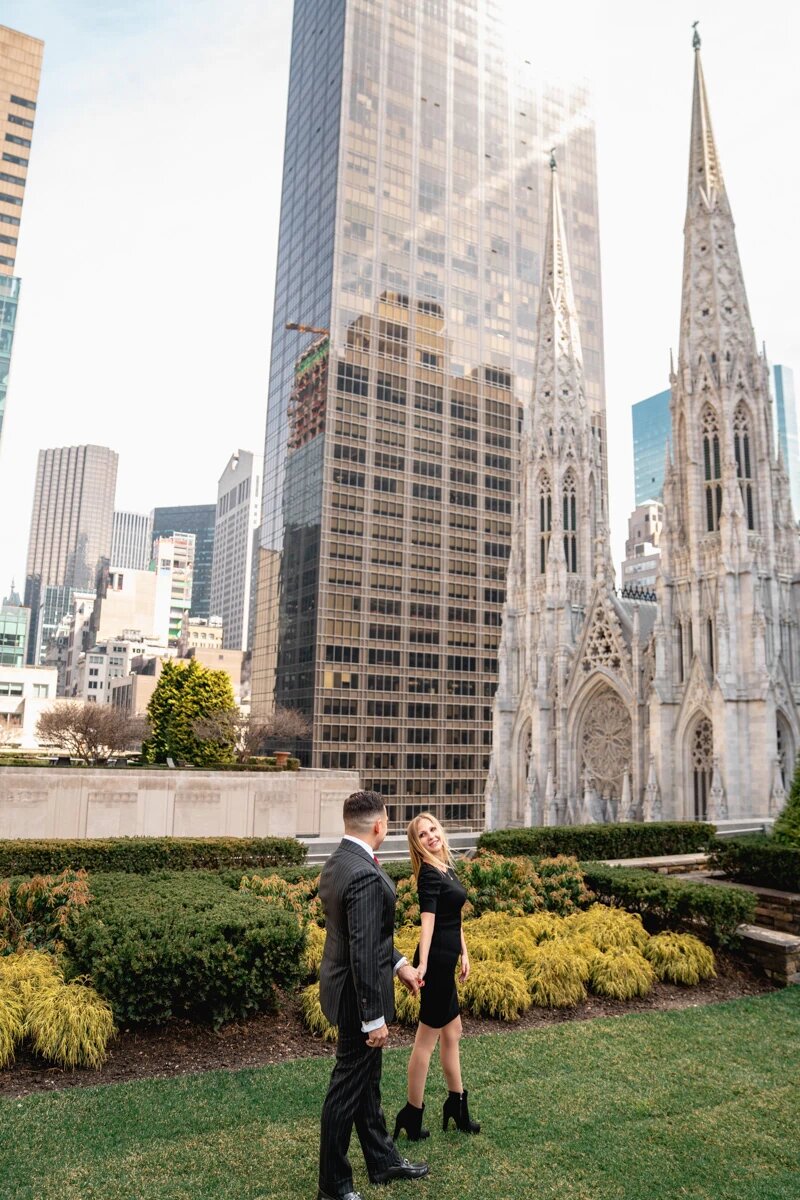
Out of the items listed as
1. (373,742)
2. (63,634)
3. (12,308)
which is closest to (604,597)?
(373,742)

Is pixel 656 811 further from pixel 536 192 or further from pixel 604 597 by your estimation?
pixel 536 192

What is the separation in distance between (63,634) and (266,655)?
5201 inches

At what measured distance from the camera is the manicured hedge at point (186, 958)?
7633 millimetres

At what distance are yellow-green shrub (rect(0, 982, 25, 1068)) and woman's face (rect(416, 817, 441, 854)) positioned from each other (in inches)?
165

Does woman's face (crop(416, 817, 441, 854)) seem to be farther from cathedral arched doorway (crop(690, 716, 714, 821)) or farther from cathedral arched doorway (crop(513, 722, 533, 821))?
cathedral arched doorway (crop(513, 722, 533, 821))

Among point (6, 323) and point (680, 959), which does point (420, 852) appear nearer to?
point (680, 959)

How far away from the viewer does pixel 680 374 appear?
1660 inches

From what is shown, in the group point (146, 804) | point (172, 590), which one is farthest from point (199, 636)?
point (146, 804)

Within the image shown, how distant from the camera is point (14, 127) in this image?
91.8 m

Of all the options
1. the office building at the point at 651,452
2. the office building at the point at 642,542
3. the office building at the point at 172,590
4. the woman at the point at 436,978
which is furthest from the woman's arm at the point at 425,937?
the office building at the point at 651,452

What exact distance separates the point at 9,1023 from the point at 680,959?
24.5ft

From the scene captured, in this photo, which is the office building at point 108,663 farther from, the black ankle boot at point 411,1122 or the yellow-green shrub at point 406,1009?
the black ankle boot at point 411,1122

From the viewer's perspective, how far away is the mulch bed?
23.1 ft

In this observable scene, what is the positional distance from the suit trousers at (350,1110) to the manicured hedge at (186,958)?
2.85 metres
